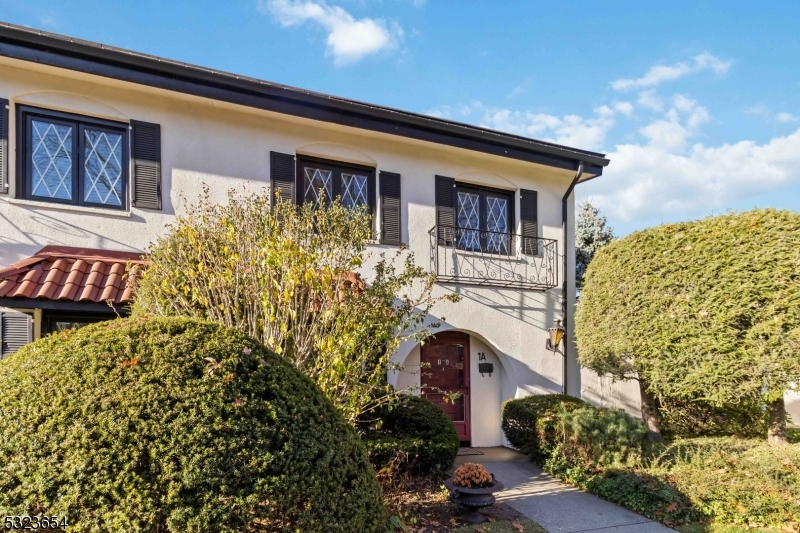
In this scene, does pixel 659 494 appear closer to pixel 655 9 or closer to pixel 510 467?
pixel 510 467

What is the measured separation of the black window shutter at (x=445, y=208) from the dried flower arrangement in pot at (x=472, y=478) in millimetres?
5170

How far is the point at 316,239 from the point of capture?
5.59 m

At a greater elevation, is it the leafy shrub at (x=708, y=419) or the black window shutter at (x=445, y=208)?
the black window shutter at (x=445, y=208)

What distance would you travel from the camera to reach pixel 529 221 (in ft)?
37.3

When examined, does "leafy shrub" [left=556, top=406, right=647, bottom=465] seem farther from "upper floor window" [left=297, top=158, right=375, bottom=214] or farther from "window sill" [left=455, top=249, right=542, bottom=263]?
"upper floor window" [left=297, top=158, right=375, bottom=214]

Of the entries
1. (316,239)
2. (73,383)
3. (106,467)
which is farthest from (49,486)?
(316,239)

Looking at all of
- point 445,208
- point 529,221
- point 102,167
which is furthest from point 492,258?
point 102,167

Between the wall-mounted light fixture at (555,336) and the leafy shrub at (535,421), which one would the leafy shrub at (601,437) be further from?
the wall-mounted light fixture at (555,336)

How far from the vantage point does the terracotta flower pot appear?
6027 mm

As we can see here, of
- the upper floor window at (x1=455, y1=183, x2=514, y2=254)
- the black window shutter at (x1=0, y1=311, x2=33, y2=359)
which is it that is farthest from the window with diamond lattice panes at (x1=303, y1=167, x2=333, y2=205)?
the black window shutter at (x1=0, y1=311, x2=33, y2=359)

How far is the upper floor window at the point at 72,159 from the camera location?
7.74 m

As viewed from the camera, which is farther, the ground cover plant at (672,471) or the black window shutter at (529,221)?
the black window shutter at (529,221)

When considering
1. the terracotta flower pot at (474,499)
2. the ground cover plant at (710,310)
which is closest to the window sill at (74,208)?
the terracotta flower pot at (474,499)

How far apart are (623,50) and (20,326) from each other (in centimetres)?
1251
